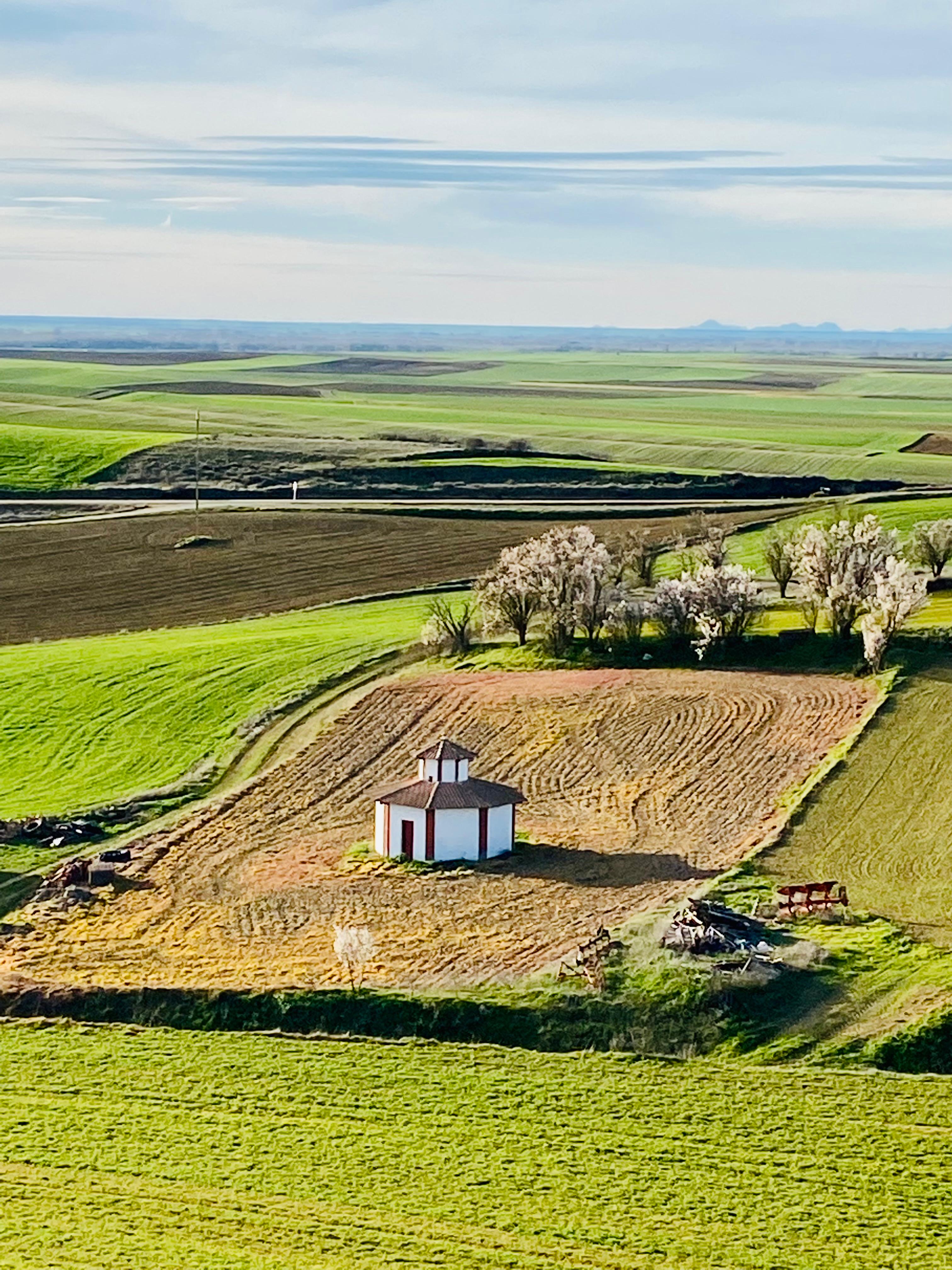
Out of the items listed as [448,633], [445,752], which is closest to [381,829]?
[445,752]

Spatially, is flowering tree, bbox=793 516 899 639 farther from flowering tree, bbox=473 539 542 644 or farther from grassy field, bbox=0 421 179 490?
grassy field, bbox=0 421 179 490

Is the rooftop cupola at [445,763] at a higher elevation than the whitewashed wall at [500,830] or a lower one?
higher

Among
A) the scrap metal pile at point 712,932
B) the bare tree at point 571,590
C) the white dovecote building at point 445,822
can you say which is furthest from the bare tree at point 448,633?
the scrap metal pile at point 712,932

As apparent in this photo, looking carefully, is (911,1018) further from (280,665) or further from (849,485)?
(849,485)

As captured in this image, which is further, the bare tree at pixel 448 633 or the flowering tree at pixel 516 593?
the bare tree at pixel 448 633

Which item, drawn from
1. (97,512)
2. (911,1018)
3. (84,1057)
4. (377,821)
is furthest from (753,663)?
(97,512)

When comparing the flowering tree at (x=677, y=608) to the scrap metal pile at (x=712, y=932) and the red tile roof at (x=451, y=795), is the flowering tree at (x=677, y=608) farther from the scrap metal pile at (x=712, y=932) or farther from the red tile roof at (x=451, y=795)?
the scrap metal pile at (x=712, y=932)
